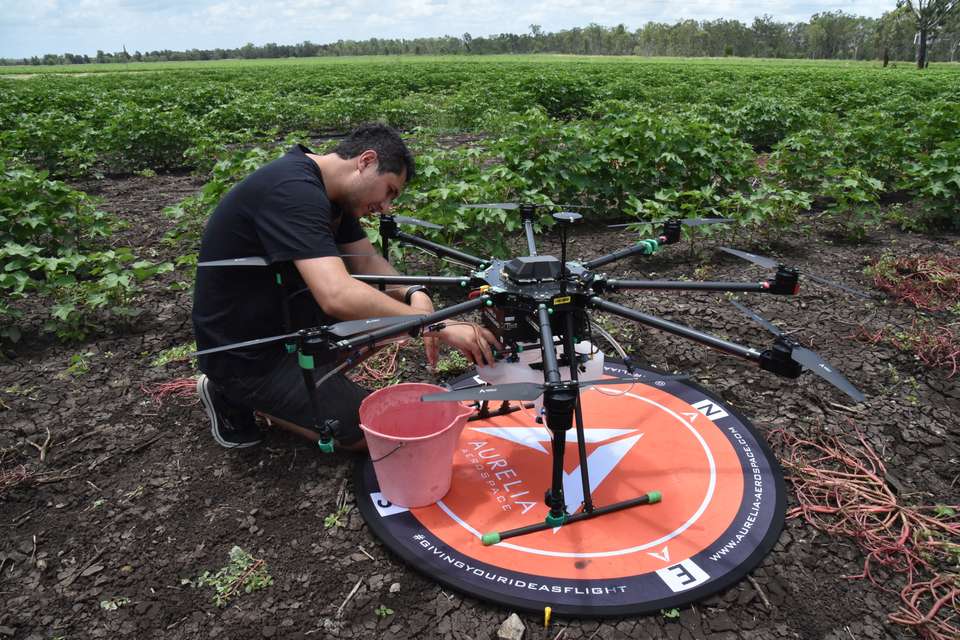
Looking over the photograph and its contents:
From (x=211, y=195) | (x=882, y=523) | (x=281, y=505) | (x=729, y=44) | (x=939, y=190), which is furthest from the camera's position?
(x=729, y=44)

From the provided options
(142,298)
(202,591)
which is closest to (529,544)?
(202,591)

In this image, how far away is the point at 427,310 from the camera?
9.91ft

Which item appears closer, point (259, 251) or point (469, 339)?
point (469, 339)

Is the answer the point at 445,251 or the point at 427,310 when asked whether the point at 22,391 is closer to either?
the point at 427,310

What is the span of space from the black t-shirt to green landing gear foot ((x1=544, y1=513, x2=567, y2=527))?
4.74ft

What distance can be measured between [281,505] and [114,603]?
2.41 feet

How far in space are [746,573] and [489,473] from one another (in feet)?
3.87

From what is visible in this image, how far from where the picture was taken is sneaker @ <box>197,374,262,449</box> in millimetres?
3242

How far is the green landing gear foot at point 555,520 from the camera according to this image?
2475 mm

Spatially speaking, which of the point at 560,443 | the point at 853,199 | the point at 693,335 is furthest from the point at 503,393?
the point at 853,199

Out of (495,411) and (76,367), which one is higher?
(76,367)

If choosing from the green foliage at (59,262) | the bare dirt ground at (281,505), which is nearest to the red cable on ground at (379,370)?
the bare dirt ground at (281,505)

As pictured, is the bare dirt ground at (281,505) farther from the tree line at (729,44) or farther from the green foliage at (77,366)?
the tree line at (729,44)

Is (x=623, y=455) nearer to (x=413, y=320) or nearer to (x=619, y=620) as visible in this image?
(x=619, y=620)
